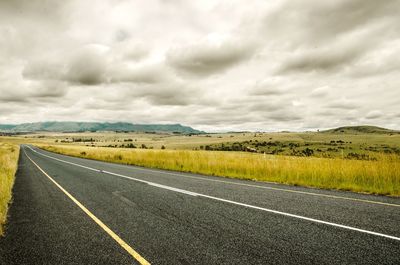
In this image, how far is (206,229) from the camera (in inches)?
216

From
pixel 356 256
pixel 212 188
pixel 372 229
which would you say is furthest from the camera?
pixel 212 188

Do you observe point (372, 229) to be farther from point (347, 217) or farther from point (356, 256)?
point (356, 256)

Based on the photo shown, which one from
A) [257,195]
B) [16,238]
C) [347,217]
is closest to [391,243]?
[347,217]

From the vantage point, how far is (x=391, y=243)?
15.0 ft

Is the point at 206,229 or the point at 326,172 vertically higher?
the point at 326,172

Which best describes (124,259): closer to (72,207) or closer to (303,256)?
(303,256)

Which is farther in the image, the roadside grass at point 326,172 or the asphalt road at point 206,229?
the roadside grass at point 326,172

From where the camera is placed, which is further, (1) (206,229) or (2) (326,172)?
(2) (326,172)

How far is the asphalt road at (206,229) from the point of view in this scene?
4.31 metres

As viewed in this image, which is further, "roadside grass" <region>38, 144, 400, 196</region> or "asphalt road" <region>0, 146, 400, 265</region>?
"roadside grass" <region>38, 144, 400, 196</region>

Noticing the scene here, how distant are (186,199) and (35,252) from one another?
4.38 metres

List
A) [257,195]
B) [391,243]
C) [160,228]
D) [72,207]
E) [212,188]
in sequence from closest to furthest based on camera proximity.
→ [391,243] < [160,228] < [72,207] < [257,195] < [212,188]

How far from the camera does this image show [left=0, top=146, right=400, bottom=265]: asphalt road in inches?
170

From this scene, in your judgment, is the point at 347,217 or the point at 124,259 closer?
the point at 124,259
